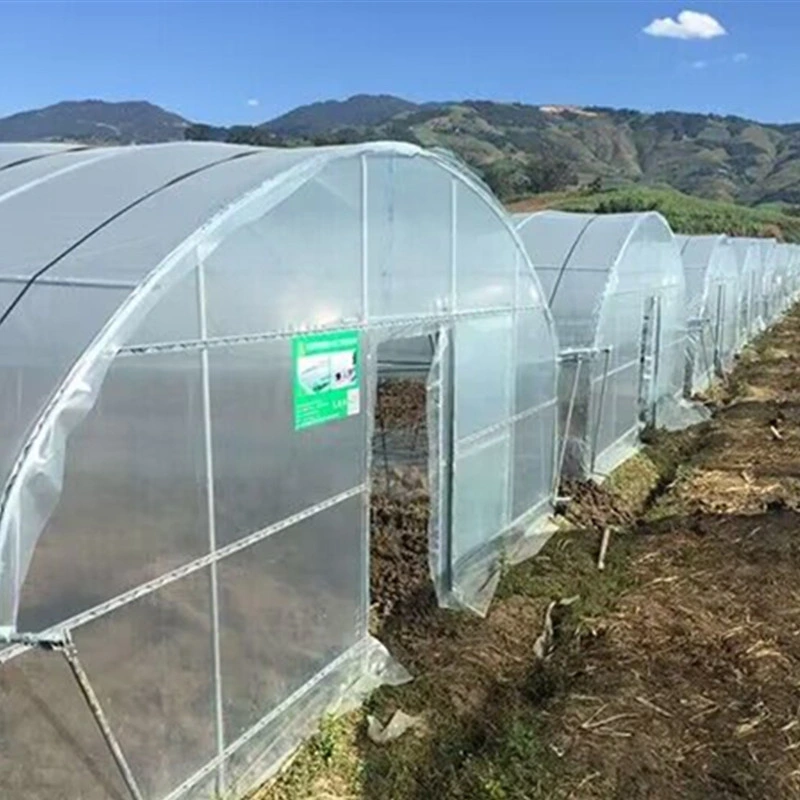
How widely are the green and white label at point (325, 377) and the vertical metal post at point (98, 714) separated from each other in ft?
6.48

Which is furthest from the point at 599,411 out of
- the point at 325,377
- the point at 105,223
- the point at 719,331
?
the point at 719,331

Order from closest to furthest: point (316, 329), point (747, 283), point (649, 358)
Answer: point (316, 329) → point (649, 358) → point (747, 283)

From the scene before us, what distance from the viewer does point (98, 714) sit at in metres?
4.01

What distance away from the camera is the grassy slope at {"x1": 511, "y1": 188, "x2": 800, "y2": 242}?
50531 millimetres

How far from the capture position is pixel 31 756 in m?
4.15

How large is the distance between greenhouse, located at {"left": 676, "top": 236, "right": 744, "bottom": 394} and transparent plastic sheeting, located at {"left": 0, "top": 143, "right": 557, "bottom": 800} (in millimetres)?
12191

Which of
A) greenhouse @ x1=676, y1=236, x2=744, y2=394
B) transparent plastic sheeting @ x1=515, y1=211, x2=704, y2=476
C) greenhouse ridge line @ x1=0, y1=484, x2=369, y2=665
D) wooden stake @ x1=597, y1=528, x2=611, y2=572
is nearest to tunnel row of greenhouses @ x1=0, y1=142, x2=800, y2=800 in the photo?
greenhouse ridge line @ x1=0, y1=484, x2=369, y2=665

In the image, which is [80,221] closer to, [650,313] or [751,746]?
[751,746]

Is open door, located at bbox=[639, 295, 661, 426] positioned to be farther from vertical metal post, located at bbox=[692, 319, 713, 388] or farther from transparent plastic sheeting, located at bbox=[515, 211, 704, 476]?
vertical metal post, located at bbox=[692, 319, 713, 388]

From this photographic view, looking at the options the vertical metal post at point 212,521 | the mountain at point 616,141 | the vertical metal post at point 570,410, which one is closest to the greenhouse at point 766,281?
the vertical metal post at point 570,410

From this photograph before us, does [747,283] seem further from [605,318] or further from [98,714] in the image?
[98,714]

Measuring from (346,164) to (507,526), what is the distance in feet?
14.5

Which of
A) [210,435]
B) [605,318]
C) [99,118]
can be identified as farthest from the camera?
[99,118]

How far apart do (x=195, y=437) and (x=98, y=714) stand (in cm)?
135
